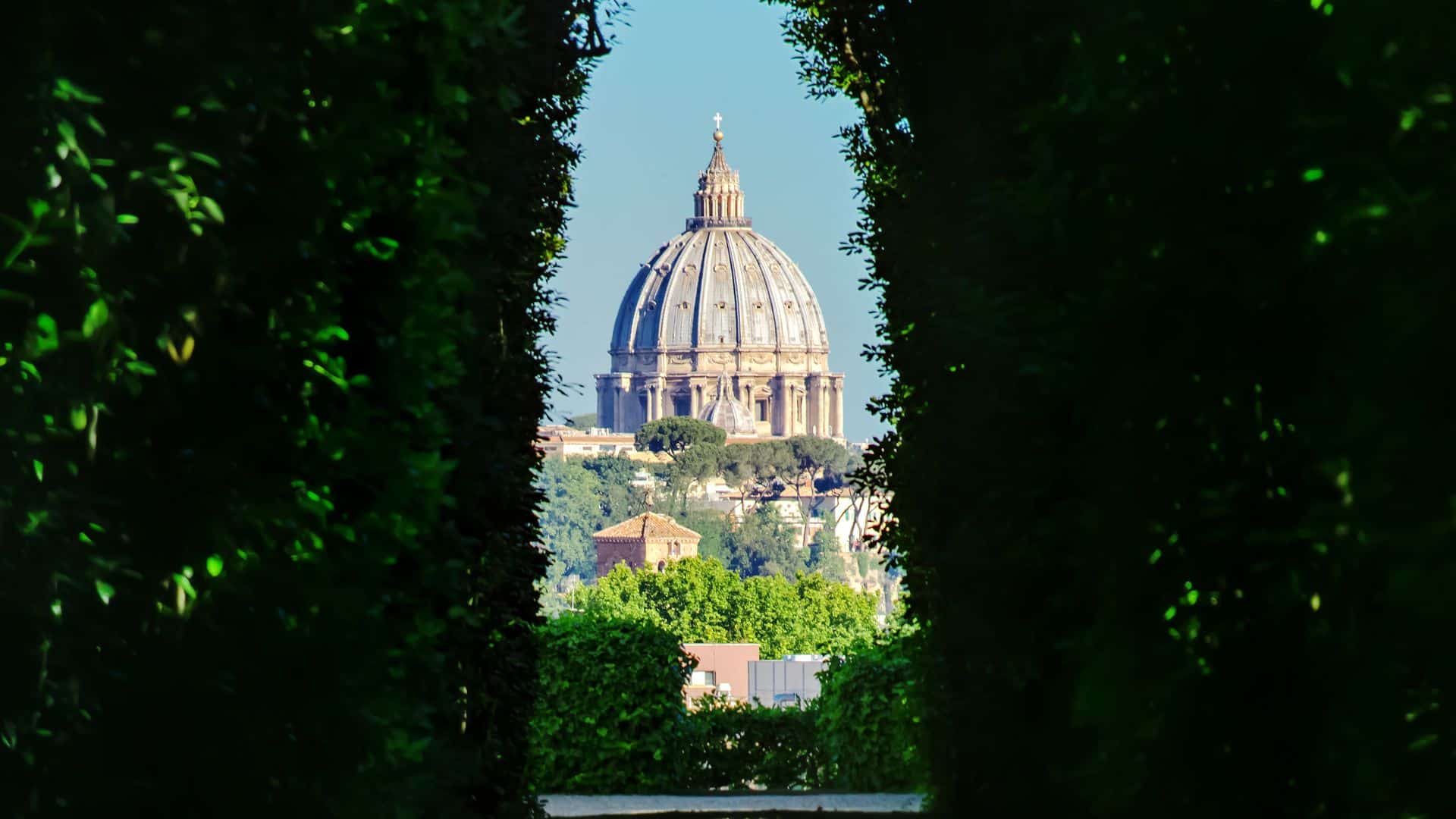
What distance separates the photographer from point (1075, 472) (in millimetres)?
5277

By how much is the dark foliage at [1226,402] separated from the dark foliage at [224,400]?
1845 mm

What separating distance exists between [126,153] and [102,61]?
21 centimetres

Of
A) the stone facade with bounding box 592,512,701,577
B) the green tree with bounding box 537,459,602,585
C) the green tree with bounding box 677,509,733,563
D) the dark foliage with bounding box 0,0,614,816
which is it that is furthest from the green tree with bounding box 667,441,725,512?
the dark foliage with bounding box 0,0,614,816

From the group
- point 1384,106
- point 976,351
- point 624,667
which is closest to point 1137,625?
point 1384,106

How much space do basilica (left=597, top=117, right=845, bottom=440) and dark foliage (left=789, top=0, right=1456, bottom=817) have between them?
594ft

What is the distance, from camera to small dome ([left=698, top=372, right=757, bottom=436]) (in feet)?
617

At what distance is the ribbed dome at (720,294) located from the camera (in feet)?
619

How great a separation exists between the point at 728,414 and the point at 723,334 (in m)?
8.83

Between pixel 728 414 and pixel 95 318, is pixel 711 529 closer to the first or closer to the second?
pixel 728 414

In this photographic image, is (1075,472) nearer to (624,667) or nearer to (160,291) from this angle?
(160,291)

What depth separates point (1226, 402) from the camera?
406 centimetres

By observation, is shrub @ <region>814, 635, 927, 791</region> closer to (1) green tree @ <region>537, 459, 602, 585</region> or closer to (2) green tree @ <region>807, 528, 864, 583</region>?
(2) green tree @ <region>807, 528, 864, 583</region>

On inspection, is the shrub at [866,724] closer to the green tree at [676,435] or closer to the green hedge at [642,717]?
the green hedge at [642,717]

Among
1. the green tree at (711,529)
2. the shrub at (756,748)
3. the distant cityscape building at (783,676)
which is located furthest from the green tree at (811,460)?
the shrub at (756,748)
